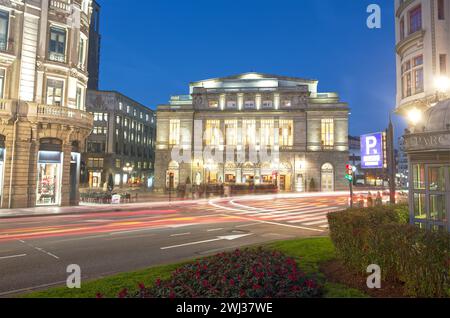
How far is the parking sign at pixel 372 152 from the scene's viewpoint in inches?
824

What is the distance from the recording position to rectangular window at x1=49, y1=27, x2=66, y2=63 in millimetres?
29422

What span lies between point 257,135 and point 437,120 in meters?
56.3

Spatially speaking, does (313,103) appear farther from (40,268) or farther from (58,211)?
(40,268)

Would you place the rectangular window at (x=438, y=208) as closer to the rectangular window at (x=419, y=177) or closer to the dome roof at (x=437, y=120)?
the rectangular window at (x=419, y=177)

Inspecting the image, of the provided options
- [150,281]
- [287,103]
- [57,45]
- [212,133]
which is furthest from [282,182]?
[150,281]

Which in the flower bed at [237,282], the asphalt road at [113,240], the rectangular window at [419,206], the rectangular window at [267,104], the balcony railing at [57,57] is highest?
the rectangular window at [267,104]

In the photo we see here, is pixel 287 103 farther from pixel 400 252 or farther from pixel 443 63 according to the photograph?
pixel 400 252

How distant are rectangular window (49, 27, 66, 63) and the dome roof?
30.7m

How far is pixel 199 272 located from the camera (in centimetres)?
687

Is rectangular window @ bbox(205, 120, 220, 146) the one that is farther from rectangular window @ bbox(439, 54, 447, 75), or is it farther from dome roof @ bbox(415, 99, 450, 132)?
dome roof @ bbox(415, 99, 450, 132)

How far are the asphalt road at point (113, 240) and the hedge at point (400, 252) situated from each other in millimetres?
5663

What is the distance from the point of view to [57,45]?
29875 mm

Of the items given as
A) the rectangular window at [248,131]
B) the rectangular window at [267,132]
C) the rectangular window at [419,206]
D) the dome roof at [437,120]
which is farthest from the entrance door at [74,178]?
the rectangular window at [267,132]

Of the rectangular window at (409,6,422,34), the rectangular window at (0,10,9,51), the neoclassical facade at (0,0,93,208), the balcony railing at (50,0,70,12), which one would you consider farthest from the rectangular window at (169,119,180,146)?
the rectangular window at (409,6,422,34)
